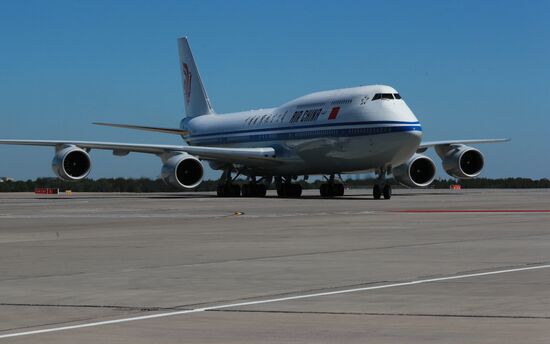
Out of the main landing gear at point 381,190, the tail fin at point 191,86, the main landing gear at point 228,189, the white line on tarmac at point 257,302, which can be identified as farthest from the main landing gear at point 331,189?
the white line on tarmac at point 257,302

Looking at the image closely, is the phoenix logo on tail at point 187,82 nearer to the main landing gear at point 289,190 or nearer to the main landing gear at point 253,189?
the main landing gear at point 253,189

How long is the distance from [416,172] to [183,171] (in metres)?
11.2

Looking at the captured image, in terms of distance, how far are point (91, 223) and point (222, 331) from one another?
54.7ft

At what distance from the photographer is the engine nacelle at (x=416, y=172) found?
48.0 m

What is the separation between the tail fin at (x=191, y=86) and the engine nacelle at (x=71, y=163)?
14152 mm

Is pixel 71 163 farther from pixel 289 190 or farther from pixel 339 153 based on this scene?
pixel 339 153

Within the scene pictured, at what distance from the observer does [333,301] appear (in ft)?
29.8

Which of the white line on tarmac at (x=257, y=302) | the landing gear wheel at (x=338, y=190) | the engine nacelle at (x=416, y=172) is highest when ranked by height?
the engine nacelle at (x=416, y=172)

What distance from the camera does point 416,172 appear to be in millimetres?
49062

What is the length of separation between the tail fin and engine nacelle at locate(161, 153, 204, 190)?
14006 millimetres

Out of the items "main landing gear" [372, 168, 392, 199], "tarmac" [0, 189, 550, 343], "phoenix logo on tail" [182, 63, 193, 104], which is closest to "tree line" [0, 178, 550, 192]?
"phoenix logo on tail" [182, 63, 193, 104]

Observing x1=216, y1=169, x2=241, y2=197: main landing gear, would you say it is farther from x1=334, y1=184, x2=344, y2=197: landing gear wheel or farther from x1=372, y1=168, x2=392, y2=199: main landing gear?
x1=372, y1=168, x2=392, y2=199: main landing gear

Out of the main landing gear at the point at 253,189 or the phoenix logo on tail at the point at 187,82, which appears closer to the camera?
the main landing gear at the point at 253,189

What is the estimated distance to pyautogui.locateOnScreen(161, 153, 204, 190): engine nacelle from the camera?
4503cm
